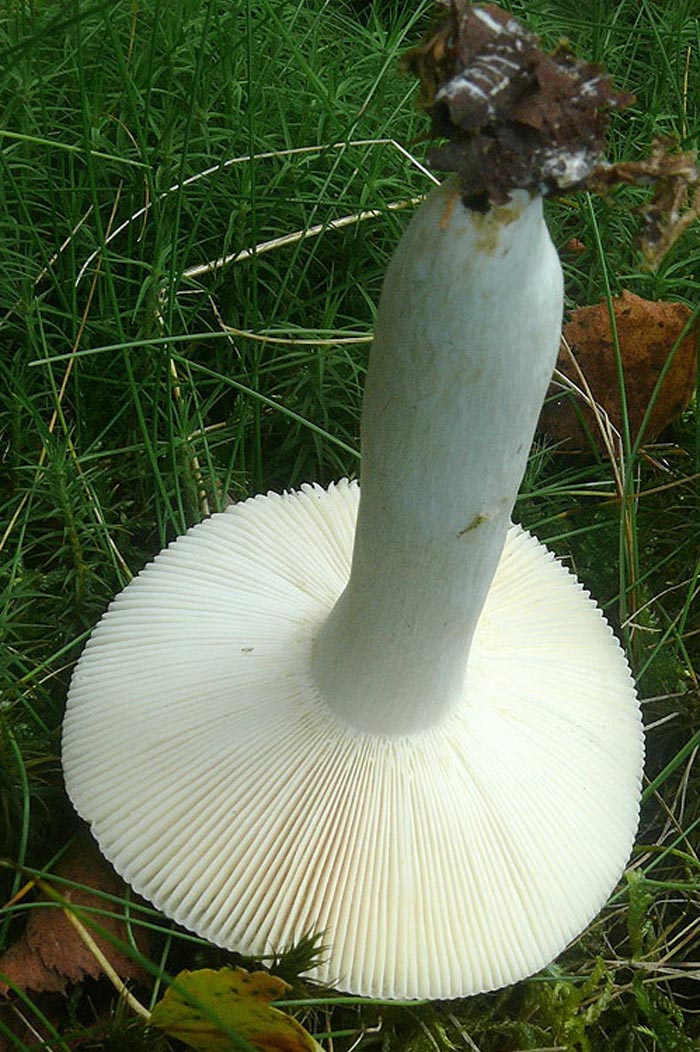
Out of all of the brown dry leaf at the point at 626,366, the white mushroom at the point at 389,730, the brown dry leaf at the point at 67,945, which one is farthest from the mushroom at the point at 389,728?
the brown dry leaf at the point at 626,366

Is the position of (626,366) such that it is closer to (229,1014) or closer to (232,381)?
(232,381)

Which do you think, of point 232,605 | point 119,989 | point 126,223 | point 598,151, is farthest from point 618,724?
point 126,223

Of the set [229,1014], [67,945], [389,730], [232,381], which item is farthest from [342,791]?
[232,381]

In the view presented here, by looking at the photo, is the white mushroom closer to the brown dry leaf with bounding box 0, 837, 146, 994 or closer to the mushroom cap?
Result: the mushroom cap

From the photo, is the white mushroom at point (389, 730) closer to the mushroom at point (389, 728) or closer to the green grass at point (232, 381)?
the mushroom at point (389, 728)

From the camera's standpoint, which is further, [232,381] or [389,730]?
[232,381]

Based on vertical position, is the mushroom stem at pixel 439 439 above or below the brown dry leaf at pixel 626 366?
above
